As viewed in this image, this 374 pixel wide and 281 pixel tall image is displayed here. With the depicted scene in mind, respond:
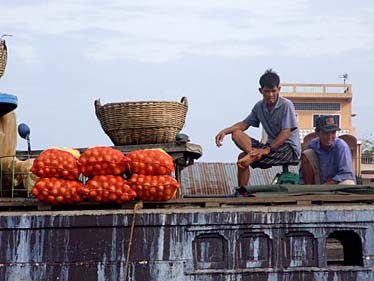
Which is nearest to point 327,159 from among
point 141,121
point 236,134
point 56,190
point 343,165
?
point 343,165

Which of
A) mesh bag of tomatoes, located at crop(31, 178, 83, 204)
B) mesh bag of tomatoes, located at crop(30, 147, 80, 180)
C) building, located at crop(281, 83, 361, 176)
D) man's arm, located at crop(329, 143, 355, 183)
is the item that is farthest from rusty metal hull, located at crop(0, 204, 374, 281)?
building, located at crop(281, 83, 361, 176)

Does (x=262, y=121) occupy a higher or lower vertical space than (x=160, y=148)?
higher

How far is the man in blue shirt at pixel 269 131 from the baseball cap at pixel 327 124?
26 cm

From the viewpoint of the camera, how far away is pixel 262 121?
301 inches

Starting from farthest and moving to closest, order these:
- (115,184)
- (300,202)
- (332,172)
A: (332,172)
(300,202)
(115,184)

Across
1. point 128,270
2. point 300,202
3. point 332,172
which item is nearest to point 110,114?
point 128,270

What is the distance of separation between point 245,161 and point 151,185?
1.67 meters

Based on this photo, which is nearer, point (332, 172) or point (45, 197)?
point (45, 197)

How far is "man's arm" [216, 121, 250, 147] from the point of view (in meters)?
7.66

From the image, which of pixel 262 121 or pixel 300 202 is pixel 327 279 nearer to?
pixel 300 202

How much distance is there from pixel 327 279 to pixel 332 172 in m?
1.52

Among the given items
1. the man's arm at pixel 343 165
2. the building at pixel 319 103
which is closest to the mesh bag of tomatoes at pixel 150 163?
the man's arm at pixel 343 165

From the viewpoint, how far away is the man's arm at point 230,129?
766cm

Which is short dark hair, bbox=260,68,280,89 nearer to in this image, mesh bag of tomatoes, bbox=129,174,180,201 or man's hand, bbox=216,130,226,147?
man's hand, bbox=216,130,226,147
